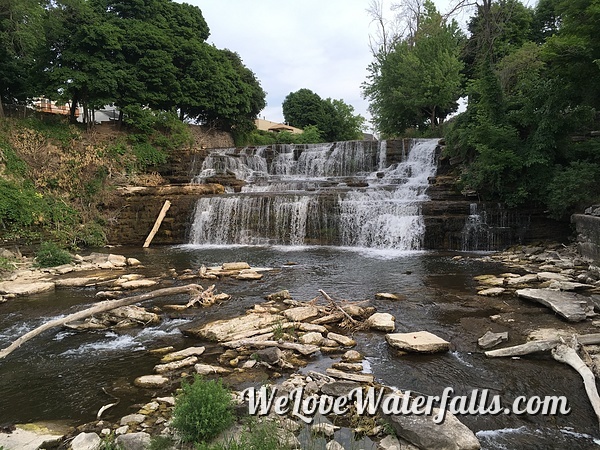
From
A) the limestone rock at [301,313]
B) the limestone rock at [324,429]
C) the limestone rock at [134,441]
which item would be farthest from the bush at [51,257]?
the limestone rock at [324,429]

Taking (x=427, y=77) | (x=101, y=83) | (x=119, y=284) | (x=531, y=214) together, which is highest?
(x=427, y=77)

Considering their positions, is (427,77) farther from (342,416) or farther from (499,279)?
(342,416)

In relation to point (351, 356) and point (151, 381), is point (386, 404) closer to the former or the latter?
point (351, 356)

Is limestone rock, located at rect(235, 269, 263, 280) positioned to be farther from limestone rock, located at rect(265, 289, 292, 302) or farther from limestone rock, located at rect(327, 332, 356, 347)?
limestone rock, located at rect(327, 332, 356, 347)

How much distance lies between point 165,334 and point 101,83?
18217mm

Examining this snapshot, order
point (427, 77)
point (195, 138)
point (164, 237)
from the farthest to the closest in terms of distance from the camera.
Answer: point (195, 138) → point (427, 77) → point (164, 237)

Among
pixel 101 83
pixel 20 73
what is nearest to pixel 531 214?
pixel 101 83

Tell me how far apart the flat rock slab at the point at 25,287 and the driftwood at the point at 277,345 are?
18.9 ft

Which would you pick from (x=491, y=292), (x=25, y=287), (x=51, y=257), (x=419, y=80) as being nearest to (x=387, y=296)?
(x=491, y=292)

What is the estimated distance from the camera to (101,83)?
19.8m

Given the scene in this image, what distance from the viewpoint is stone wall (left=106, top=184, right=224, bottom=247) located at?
16062mm

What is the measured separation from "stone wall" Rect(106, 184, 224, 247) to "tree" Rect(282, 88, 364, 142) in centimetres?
2825

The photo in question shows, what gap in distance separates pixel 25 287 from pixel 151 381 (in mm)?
6300

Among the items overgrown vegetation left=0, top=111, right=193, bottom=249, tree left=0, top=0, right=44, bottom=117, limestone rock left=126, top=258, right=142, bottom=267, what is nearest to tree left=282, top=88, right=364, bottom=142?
overgrown vegetation left=0, top=111, right=193, bottom=249
